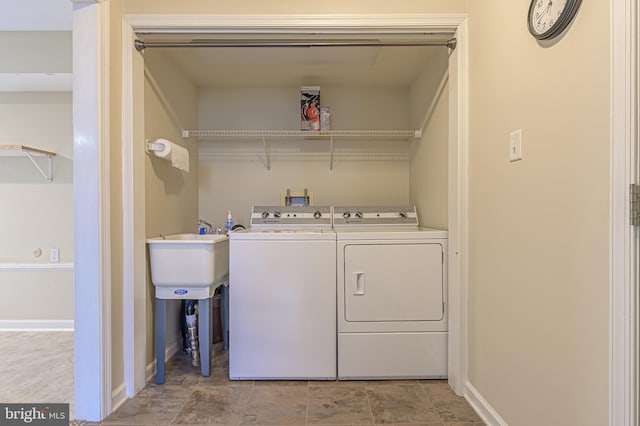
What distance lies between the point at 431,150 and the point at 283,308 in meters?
1.48

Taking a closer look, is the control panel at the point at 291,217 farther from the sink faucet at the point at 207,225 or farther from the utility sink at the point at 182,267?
the utility sink at the point at 182,267

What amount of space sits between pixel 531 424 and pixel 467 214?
0.97 metres

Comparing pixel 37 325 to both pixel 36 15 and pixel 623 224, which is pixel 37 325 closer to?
pixel 36 15

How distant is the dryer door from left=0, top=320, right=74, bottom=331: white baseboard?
253 centimetres

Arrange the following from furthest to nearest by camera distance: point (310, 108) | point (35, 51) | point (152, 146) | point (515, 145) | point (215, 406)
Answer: point (310, 108) < point (35, 51) < point (152, 146) < point (215, 406) < point (515, 145)

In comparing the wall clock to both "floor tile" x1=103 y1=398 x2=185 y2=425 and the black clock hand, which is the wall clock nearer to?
the black clock hand

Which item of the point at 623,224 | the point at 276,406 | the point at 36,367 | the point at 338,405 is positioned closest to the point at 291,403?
the point at 276,406

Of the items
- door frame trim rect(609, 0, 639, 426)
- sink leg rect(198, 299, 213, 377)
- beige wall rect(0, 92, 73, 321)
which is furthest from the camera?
beige wall rect(0, 92, 73, 321)

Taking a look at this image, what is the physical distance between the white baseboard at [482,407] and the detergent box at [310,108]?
2093 mm

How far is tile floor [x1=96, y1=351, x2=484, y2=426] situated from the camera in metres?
1.63

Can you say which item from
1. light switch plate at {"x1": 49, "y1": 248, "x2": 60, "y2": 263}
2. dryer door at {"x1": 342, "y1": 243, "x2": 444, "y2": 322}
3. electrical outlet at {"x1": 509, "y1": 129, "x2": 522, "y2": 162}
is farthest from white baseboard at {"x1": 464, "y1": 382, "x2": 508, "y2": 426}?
light switch plate at {"x1": 49, "y1": 248, "x2": 60, "y2": 263}

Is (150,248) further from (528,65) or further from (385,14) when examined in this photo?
(528,65)

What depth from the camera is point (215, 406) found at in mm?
1749

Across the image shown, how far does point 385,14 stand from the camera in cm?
183
